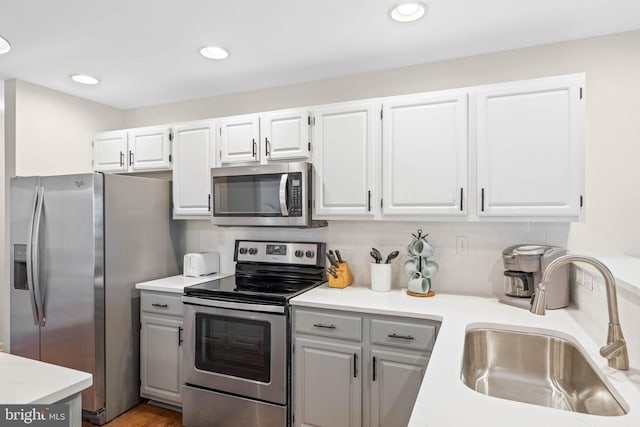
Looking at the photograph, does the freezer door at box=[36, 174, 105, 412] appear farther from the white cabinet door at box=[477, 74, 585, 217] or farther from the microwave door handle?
the white cabinet door at box=[477, 74, 585, 217]

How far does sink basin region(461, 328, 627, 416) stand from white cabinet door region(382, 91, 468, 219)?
0.75m

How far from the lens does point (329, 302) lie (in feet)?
6.81

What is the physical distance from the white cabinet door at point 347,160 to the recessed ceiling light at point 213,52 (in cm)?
70

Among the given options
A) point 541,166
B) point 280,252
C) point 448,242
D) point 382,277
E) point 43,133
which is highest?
point 43,133

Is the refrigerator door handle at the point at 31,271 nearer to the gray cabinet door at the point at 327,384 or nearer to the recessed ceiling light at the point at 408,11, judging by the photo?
the gray cabinet door at the point at 327,384

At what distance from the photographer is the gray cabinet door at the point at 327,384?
2.01 m

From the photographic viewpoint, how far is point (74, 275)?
2.48 m

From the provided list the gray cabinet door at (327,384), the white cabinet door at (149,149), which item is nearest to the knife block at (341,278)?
the gray cabinet door at (327,384)

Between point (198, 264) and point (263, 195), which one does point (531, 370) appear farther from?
point (198, 264)

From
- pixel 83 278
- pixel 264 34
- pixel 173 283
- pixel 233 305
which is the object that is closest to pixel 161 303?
pixel 173 283

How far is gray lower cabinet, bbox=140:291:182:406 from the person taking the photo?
8.35 feet

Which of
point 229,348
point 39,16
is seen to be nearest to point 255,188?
point 229,348

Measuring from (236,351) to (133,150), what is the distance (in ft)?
6.44

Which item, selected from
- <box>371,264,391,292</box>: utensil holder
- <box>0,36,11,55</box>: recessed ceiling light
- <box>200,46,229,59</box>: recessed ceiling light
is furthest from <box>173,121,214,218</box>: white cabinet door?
<box>371,264,391,292</box>: utensil holder
